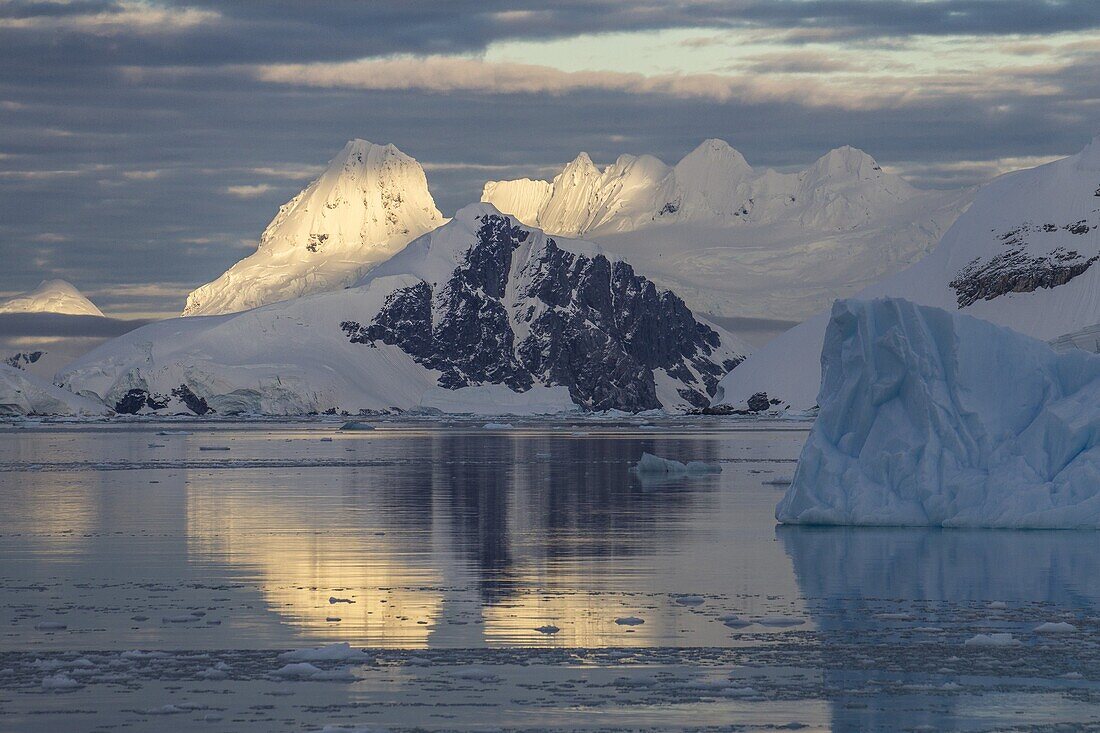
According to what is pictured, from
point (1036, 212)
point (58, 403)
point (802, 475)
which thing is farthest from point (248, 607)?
point (1036, 212)

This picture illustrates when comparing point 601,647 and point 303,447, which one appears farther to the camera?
point 303,447

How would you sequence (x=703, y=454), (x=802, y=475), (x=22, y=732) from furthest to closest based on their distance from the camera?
(x=703, y=454) → (x=802, y=475) → (x=22, y=732)

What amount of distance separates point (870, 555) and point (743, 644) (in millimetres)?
8586

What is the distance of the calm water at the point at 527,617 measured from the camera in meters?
14.3

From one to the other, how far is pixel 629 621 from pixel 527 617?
1.31m

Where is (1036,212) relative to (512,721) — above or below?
above

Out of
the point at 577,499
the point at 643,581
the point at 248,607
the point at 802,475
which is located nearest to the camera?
the point at 248,607

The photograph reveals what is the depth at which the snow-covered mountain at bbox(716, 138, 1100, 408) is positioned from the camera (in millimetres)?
169375

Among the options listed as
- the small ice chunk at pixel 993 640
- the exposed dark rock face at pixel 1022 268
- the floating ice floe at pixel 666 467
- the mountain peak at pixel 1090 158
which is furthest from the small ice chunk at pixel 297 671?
the mountain peak at pixel 1090 158

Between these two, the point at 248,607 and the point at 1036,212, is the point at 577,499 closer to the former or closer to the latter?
the point at 248,607

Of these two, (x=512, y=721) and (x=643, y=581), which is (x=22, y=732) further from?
(x=643, y=581)

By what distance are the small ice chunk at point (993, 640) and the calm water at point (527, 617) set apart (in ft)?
0.47

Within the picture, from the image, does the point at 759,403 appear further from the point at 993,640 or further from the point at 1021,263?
the point at 993,640

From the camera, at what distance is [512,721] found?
1375 centimetres
